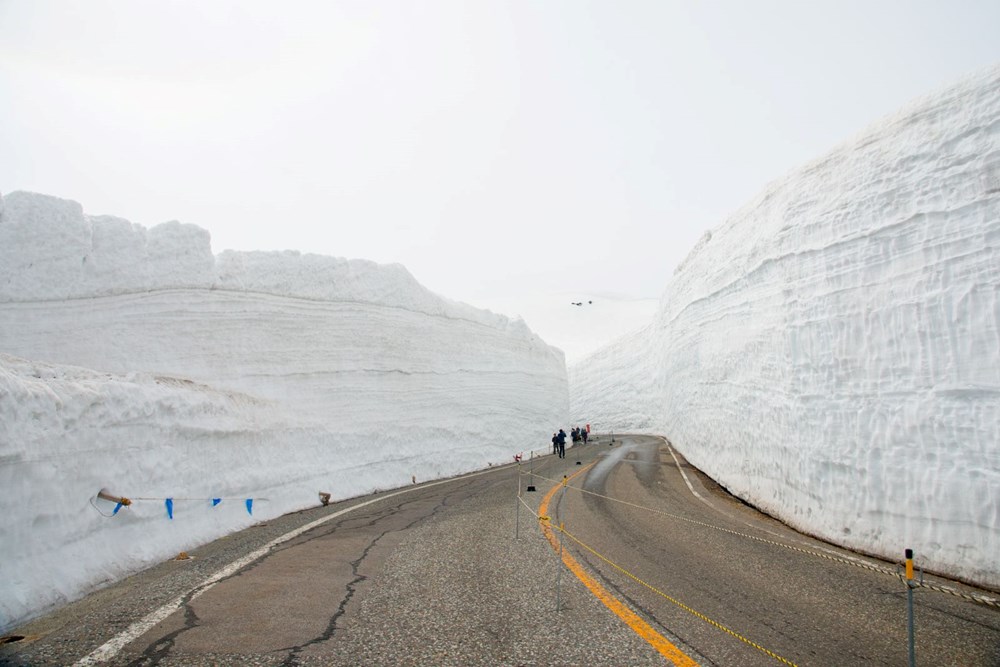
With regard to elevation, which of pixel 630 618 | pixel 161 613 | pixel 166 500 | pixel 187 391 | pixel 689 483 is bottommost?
pixel 689 483

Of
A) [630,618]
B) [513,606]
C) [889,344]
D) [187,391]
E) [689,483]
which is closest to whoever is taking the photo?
[630,618]

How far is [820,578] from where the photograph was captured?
5914 millimetres

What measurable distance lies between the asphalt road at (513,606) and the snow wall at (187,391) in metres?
1.08

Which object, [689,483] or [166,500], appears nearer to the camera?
[166,500]

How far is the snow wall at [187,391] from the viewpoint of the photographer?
6738 millimetres

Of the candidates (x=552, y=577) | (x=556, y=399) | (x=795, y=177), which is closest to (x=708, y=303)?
(x=795, y=177)

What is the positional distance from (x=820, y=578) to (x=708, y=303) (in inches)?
484

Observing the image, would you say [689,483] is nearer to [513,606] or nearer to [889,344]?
[889,344]

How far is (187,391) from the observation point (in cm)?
1109

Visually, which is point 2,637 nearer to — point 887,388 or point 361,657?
point 361,657

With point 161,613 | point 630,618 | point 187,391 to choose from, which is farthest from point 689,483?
point 161,613

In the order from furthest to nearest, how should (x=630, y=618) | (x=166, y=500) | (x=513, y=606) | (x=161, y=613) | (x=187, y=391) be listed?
(x=187, y=391), (x=166, y=500), (x=513, y=606), (x=161, y=613), (x=630, y=618)

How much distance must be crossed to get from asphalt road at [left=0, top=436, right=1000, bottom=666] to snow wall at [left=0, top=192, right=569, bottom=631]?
1.08 metres

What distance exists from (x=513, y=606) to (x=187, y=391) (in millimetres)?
8962
